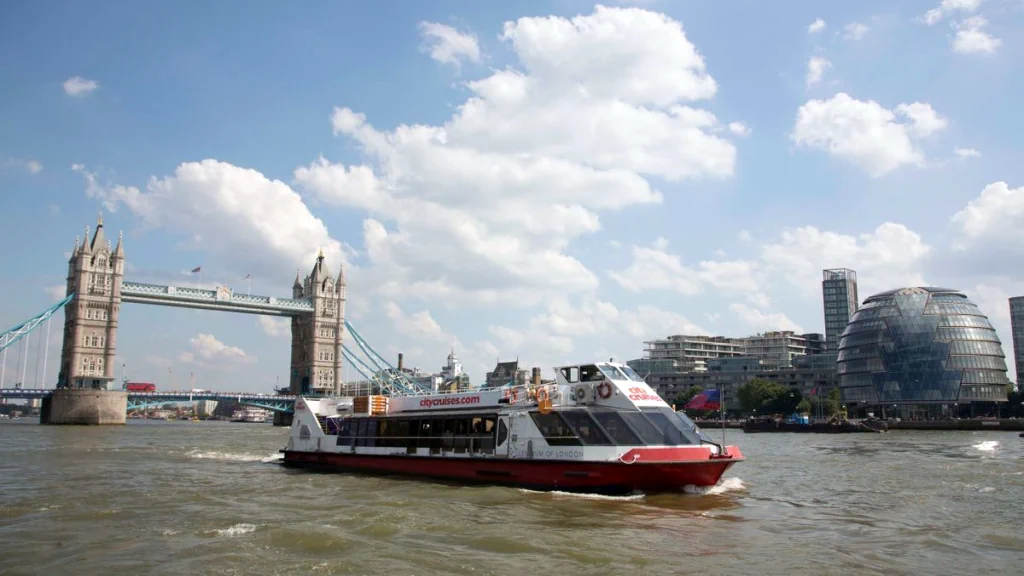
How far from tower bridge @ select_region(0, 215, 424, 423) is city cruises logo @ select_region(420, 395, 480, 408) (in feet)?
291

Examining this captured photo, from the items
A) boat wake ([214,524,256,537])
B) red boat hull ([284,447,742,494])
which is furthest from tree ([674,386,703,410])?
boat wake ([214,524,256,537])

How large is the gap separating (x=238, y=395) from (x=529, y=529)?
112 meters

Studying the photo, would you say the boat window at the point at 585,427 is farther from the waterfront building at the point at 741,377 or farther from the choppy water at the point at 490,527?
the waterfront building at the point at 741,377

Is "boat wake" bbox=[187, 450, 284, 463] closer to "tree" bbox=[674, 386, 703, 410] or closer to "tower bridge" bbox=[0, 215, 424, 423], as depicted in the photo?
"tower bridge" bbox=[0, 215, 424, 423]

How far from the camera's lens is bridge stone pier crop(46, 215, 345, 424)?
102 meters

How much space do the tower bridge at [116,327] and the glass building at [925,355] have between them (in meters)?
88.4

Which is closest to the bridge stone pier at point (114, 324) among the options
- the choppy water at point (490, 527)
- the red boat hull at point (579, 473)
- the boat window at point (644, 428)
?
the choppy water at point (490, 527)

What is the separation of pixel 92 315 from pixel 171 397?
20420mm

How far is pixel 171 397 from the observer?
11206 cm

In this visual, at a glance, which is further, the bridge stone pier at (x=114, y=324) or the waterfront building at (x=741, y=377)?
the waterfront building at (x=741, y=377)

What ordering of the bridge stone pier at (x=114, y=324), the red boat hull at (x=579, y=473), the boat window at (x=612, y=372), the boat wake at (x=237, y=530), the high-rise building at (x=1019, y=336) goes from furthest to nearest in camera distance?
the high-rise building at (x=1019, y=336)
the bridge stone pier at (x=114, y=324)
the boat window at (x=612, y=372)
the red boat hull at (x=579, y=473)
the boat wake at (x=237, y=530)

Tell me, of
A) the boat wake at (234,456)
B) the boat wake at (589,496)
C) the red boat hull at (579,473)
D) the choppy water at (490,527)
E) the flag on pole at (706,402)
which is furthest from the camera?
the flag on pole at (706,402)

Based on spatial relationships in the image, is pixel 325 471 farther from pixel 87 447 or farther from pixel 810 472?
pixel 87 447

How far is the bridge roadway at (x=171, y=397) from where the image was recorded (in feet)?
335
